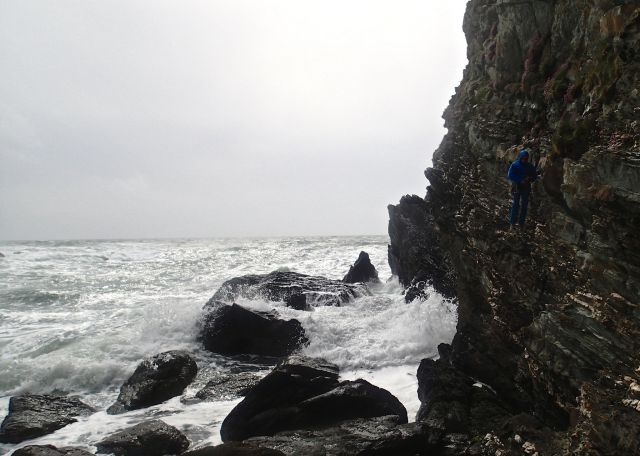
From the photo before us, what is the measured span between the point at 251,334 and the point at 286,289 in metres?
7.01

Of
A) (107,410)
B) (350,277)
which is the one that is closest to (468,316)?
(107,410)

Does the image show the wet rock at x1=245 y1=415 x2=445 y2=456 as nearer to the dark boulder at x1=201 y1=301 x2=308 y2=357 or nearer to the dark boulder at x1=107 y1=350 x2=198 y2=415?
the dark boulder at x1=107 y1=350 x2=198 y2=415

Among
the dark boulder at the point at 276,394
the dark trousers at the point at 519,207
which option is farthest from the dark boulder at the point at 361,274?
the dark trousers at the point at 519,207

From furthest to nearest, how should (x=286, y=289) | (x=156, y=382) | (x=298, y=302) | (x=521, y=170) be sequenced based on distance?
(x=286, y=289), (x=298, y=302), (x=156, y=382), (x=521, y=170)

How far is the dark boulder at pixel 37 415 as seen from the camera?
1016cm

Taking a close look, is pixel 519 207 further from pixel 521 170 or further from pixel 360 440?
pixel 360 440

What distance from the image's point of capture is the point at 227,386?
1304 cm

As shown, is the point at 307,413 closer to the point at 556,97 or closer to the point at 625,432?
the point at 625,432

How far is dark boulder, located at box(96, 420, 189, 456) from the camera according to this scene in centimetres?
898

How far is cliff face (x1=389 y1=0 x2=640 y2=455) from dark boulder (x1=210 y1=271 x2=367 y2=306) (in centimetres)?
1162

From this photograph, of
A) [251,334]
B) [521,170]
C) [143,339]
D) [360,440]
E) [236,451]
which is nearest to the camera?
[236,451]

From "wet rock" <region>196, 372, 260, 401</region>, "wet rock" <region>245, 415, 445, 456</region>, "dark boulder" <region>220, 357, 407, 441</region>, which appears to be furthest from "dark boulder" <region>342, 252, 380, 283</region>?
"wet rock" <region>245, 415, 445, 456</region>

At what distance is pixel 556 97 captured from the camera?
893 cm

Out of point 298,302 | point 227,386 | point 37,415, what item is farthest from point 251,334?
point 37,415
